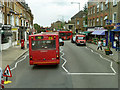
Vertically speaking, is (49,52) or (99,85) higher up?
(49,52)

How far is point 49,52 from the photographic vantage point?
1223 centimetres

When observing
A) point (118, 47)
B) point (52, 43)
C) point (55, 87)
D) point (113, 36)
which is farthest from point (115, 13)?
point (55, 87)

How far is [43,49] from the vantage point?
40.2 ft

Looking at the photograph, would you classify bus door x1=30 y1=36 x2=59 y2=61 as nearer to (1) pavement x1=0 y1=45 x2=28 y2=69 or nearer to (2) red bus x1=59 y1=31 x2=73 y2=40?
(1) pavement x1=0 y1=45 x2=28 y2=69

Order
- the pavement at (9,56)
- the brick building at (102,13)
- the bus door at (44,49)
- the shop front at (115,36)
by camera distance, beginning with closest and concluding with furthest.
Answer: the bus door at (44,49), the pavement at (9,56), the shop front at (115,36), the brick building at (102,13)

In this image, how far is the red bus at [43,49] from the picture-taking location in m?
12.2

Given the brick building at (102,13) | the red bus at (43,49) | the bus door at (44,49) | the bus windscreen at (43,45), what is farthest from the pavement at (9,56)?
the brick building at (102,13)

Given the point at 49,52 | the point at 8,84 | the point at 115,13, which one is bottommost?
the point at 8,84

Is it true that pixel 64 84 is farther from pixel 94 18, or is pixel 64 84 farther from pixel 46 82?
pixel 94 18

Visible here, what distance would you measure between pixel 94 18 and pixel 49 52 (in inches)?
1089

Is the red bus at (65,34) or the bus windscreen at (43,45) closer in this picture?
the bus windscreen at (43,45)

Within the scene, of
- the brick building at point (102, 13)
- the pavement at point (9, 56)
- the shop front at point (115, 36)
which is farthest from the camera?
the brick building at point (102, 13)

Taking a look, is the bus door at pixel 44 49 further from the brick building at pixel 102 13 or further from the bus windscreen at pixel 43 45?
the brick building at pixel 102 13

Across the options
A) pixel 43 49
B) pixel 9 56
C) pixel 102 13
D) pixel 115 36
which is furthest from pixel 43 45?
pixel 102 13
